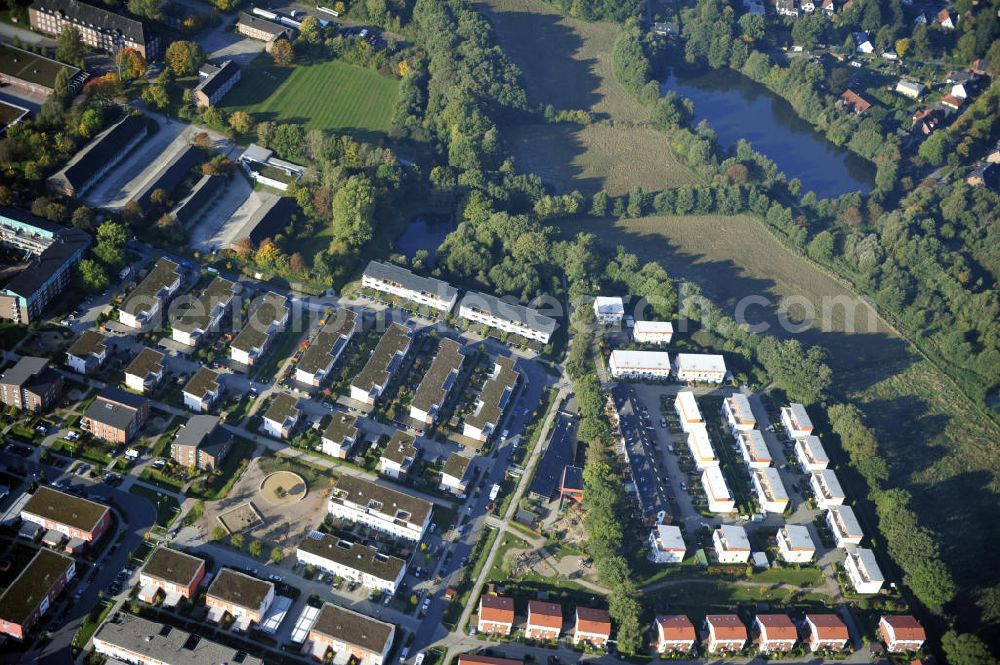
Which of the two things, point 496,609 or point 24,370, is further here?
point 24,370

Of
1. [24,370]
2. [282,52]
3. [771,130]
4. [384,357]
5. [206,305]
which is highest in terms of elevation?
[282,52]

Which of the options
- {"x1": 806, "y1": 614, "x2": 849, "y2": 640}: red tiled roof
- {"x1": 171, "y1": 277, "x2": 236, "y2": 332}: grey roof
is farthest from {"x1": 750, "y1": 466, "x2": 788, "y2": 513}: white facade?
{"x1": 171, "y1": 277, "x2": 236, "y2": 332}: grey roof

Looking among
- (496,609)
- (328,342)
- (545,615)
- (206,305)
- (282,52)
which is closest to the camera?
(496,609)

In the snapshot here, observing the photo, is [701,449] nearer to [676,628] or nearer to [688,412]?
[688,412]

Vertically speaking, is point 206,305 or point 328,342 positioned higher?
point 206,305

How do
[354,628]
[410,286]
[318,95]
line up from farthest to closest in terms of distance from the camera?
[318,95] < [410,286] < [354,628]

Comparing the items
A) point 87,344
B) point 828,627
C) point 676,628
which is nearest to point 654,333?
point 676,628

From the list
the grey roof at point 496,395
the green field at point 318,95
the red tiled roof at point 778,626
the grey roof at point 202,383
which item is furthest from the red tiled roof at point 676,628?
the green field at point 318,95
